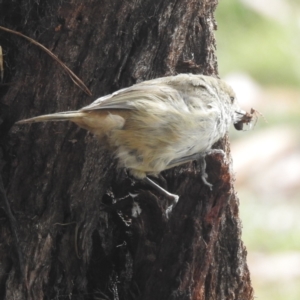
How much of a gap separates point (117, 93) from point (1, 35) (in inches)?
28.8

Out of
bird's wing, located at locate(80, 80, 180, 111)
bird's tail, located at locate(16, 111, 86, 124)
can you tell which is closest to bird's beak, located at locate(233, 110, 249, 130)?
bird's wing, located at locate(80, 80, 180, 111)

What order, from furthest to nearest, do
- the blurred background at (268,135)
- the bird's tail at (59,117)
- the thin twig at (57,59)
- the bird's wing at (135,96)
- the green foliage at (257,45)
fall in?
the green foliage at (257,45) < the blurred background at (268,135) < the thin twig at (57,59) < the bird's wing at (135,96) < the bird's tail at (59,117)

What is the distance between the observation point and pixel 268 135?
33.5 feet

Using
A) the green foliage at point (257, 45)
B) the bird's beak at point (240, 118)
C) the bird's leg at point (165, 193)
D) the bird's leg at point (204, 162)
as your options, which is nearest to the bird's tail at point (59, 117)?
the bird's leg at point (165, 193)

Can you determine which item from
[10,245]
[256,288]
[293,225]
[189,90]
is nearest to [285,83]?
[293,225]

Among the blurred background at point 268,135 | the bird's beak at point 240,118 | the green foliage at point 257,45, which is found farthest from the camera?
the green foliage at point 257,45

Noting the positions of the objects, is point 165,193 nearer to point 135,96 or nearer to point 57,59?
point 135,96

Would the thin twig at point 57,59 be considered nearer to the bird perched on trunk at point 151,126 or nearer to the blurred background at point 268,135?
the bird perched on trunk at point 151,126

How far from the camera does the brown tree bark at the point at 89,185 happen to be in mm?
4023

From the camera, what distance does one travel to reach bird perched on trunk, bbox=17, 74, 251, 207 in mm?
3980

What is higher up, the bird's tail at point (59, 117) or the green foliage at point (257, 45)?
the green foliage at point (257, 45)

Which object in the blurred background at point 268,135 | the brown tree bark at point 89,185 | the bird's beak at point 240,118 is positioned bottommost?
the brown tree bark at point 89,185

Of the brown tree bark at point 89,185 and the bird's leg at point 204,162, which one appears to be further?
the bird's leg at point 204,162

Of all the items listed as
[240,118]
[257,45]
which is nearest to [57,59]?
[240,118]
